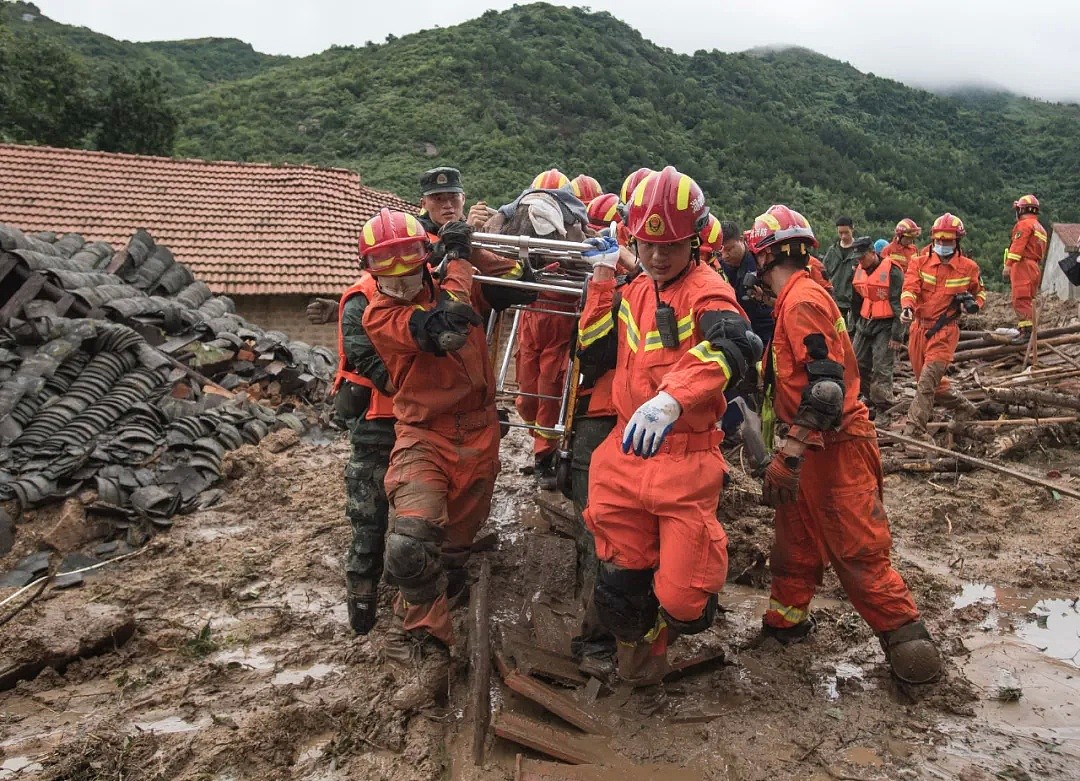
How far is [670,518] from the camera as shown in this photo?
296cm

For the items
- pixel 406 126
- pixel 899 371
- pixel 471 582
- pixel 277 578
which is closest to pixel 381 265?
pixel 471 582

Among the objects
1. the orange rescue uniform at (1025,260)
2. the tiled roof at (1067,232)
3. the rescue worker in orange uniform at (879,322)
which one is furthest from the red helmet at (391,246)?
the tiled roof at (1067,232)

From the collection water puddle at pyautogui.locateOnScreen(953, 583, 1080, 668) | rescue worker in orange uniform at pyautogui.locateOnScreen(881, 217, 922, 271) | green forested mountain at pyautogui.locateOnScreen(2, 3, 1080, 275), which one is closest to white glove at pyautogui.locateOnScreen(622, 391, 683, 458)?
water puddle at pyautogui.locateOnScreen(953, 583, 1080, 668)

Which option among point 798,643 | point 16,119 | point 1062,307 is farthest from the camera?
point 16,119

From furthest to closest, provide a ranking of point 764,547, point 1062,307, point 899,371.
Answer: point 1062,307, point 899,371, point 764,547

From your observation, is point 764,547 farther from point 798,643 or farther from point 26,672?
point 26,672

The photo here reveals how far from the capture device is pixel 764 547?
5.10m

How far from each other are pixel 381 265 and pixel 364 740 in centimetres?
207

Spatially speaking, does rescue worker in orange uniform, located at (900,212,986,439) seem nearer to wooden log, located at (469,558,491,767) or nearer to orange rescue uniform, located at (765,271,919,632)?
orange rescue uniform, located at (765,271,919,632)

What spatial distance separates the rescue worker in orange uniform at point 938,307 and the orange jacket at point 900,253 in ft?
5.16

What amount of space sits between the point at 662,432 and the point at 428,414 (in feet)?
4.69

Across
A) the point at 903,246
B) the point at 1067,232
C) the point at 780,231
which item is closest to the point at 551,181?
the point at 780,231

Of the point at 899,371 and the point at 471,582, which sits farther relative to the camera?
the point at 899,371

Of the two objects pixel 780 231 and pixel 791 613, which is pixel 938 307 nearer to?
pixel 780 231
